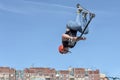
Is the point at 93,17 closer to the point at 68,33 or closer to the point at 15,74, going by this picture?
the point at 68,33

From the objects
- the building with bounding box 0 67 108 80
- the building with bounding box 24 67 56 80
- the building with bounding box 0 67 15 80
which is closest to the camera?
the building with bounding box 0 67 15 80

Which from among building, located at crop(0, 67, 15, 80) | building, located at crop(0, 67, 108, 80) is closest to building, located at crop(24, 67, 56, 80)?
building, located at crop(0, 67, 108, 80)

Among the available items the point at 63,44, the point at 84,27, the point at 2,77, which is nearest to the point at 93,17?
the point at 84,27

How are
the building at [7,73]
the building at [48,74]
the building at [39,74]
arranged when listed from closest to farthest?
the building at [7,73] < the building at [48,74] < the building at [39,74]

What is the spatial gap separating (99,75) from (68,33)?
112571mm

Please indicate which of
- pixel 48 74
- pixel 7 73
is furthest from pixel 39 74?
pixel 7 73

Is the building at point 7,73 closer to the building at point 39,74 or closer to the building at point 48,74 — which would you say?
the building at point 48,74

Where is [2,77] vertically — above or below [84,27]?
above

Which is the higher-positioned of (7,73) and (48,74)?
(7,73)

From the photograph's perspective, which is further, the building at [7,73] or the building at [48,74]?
the building at [48,74]

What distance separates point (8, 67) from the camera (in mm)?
134000

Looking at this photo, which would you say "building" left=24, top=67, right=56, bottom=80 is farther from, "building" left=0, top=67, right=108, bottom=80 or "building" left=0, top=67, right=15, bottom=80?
"building" left=0, top=67, right=15, bottom=80

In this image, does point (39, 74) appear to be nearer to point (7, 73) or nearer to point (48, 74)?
point (48, 74)

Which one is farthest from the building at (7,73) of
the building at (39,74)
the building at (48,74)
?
the building at (39,74)
